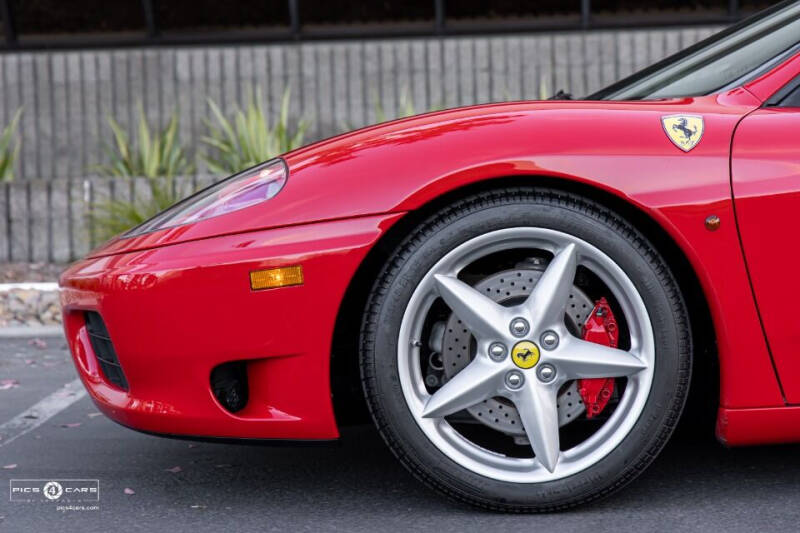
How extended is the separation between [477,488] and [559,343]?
0.38m

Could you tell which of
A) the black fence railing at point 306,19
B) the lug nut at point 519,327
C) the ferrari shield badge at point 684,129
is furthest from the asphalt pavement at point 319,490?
the black fence railing at point 306,19

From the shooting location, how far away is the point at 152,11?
8781mm

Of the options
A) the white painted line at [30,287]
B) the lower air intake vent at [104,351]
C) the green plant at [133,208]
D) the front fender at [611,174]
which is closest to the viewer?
the front fender at [611,174]

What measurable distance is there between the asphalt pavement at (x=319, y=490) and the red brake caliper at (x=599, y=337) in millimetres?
269

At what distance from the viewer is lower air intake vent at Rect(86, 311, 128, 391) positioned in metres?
2.68

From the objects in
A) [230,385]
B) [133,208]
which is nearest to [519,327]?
[230,385]

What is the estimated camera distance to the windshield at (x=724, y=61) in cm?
272

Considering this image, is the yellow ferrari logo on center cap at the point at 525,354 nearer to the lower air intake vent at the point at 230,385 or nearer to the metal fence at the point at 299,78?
the lower air intake vent at the point at 230,385

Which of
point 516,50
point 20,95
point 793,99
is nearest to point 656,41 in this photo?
point 516,50

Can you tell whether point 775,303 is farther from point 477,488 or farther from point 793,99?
point 477,488

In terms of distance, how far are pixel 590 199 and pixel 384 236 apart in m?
0.48

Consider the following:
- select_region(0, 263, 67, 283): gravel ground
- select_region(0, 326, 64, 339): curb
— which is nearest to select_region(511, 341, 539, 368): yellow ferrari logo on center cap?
select_region(0, 326, 64, 339): curb

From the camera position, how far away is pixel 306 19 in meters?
8.81

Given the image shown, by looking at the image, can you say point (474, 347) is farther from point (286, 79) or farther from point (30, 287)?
point (286, 79)
